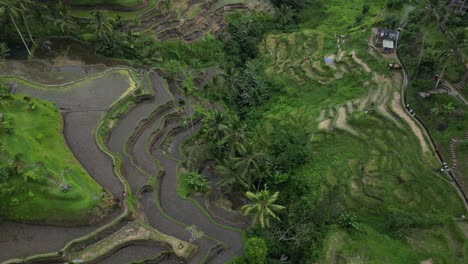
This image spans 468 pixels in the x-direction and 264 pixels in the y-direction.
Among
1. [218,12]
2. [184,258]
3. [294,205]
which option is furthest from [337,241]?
[218,12]

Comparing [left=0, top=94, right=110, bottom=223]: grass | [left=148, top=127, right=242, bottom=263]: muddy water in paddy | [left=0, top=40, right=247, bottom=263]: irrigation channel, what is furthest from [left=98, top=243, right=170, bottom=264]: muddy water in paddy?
[left=0, top=94, right=110, bottom=223]: grass

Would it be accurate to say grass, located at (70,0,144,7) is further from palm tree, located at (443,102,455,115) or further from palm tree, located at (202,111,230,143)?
palm tree, located at (443,102,455,115)

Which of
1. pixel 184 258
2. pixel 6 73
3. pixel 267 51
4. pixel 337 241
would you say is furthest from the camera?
pixel 267 51

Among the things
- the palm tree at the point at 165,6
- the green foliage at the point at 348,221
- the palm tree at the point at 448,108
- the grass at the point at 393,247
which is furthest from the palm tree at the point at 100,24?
the palm tree at the point at 448,108

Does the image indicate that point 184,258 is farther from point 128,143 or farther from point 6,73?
point 6,73

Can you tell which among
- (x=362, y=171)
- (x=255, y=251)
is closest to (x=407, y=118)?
(x=362, y=171)

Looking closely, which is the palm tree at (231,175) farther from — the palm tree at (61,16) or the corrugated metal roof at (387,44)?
the palm tree at (61,16)
